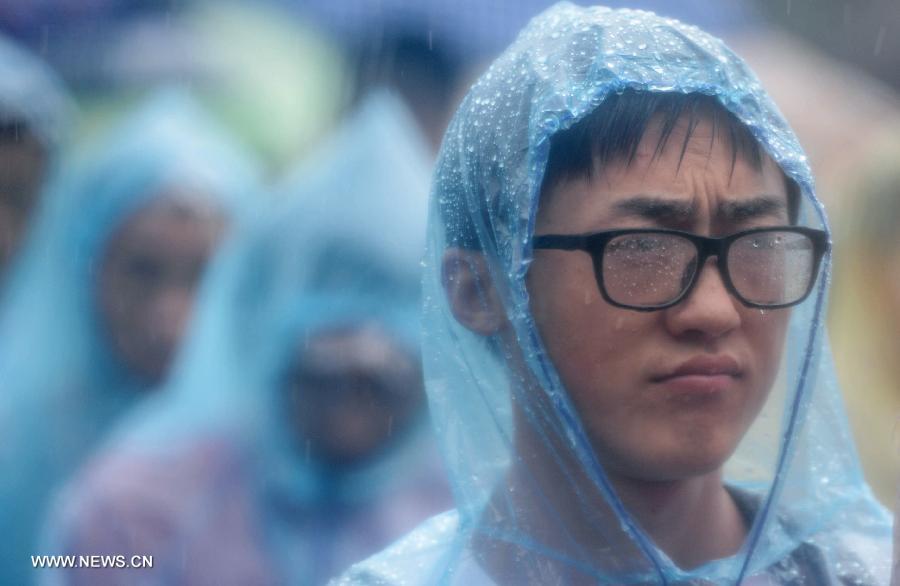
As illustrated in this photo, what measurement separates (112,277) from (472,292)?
1.34m

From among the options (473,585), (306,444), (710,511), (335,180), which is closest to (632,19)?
(710,511)

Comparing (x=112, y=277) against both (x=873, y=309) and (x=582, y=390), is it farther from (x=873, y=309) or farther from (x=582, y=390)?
(x=873, y=309)

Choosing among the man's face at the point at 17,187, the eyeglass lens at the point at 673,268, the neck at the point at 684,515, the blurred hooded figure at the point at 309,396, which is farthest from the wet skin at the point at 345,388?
the eyeglass lens at the point at 673,268

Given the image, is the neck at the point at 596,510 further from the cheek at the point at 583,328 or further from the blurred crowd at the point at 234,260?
the blurred crowd at the point at 234,260

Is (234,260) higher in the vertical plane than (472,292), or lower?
lower

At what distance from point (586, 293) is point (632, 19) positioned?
1.43 ft

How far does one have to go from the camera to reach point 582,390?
4.33 ft

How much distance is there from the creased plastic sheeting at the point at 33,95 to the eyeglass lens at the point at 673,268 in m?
1.63

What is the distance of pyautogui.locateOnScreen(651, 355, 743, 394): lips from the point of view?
1.26 meters

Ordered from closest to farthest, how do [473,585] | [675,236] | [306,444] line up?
[675,236]
[473,585]
[306,444]

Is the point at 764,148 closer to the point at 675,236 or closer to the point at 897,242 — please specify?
the point at 675,236

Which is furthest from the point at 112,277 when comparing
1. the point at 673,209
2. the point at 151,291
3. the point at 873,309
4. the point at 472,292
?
the point at 873,309

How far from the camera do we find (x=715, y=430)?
1281mm

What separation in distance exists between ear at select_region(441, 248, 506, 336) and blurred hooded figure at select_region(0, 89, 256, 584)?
1158mm
